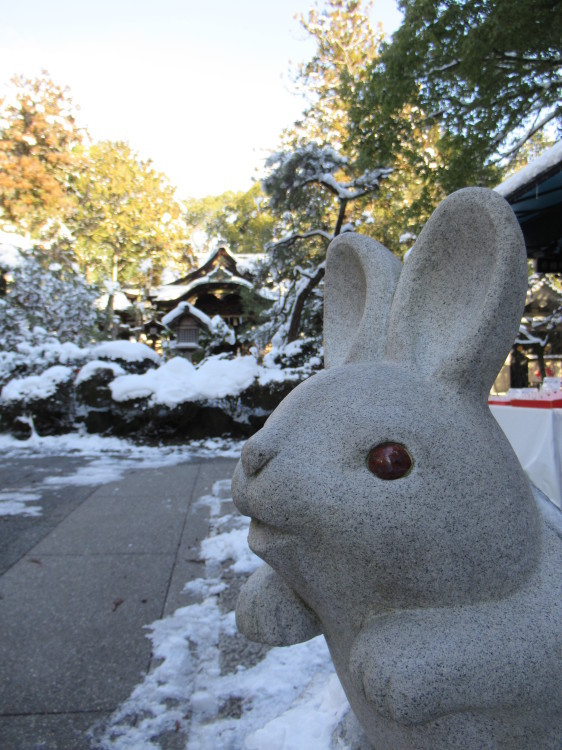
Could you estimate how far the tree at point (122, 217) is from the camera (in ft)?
72.9

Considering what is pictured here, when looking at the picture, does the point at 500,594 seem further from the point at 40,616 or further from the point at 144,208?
the point at 144,208

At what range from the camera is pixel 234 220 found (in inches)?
1356

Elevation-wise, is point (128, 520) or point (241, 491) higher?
point (241, 491)

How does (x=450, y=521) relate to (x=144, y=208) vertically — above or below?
below

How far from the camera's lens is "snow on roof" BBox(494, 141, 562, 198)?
4.77 m

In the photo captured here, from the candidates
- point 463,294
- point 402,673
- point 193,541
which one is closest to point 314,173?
point 193,541

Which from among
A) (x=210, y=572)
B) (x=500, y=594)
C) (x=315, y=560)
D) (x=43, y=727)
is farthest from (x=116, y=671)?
(x=500, y=594)

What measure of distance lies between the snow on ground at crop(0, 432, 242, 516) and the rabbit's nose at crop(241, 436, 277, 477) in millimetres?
4681

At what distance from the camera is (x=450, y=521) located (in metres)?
1.19

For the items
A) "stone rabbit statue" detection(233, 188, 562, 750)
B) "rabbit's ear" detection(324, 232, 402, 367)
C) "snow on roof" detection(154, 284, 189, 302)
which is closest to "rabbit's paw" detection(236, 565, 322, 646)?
"stone rabbit statue" detection(233, 188, 562, 750)

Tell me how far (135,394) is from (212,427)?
1330mm

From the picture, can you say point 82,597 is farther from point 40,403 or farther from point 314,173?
point 314,173

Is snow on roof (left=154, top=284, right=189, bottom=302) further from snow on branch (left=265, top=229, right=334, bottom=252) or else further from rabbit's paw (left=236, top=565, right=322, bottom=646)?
rabbit's paw (left=236, top=565, right=322, bottom=646)

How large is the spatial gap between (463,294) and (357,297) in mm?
426
